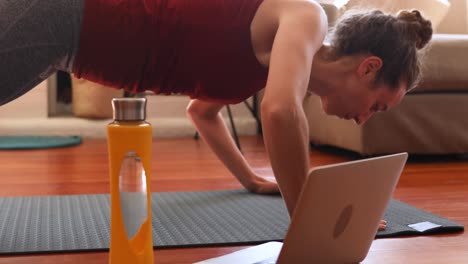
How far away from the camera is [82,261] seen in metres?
1.07

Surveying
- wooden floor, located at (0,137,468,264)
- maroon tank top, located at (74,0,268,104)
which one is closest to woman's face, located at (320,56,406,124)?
maroon tank top, located at (74,0,268,104)

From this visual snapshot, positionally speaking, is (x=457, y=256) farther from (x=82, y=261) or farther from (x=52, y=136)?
(x=52, y=136)

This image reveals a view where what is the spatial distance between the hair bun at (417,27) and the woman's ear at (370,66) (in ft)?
0.30

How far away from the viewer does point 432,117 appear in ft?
7.53

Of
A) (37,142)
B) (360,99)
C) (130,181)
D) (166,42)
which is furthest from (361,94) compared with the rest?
(37,142)

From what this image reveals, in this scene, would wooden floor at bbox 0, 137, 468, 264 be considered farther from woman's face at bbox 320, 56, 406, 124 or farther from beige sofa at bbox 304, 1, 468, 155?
woman's face at bbox 320, 56, 406, 124

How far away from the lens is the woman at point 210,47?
3.53 feet

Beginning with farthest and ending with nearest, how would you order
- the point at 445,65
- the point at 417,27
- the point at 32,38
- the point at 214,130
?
1. the point at 445,65
2. the point at 214,130
3. the point at 417,27
4. the point at 32,38

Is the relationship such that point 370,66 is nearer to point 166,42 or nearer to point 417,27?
point 417,27

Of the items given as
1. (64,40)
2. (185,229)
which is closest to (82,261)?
(185,229)

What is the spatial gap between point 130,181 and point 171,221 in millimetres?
389

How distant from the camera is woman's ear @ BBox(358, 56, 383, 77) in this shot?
3.78 ft

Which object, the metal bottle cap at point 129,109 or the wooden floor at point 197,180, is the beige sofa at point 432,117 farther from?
the metal bottle cap at point 129,109

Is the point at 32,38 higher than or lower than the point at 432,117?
higher
